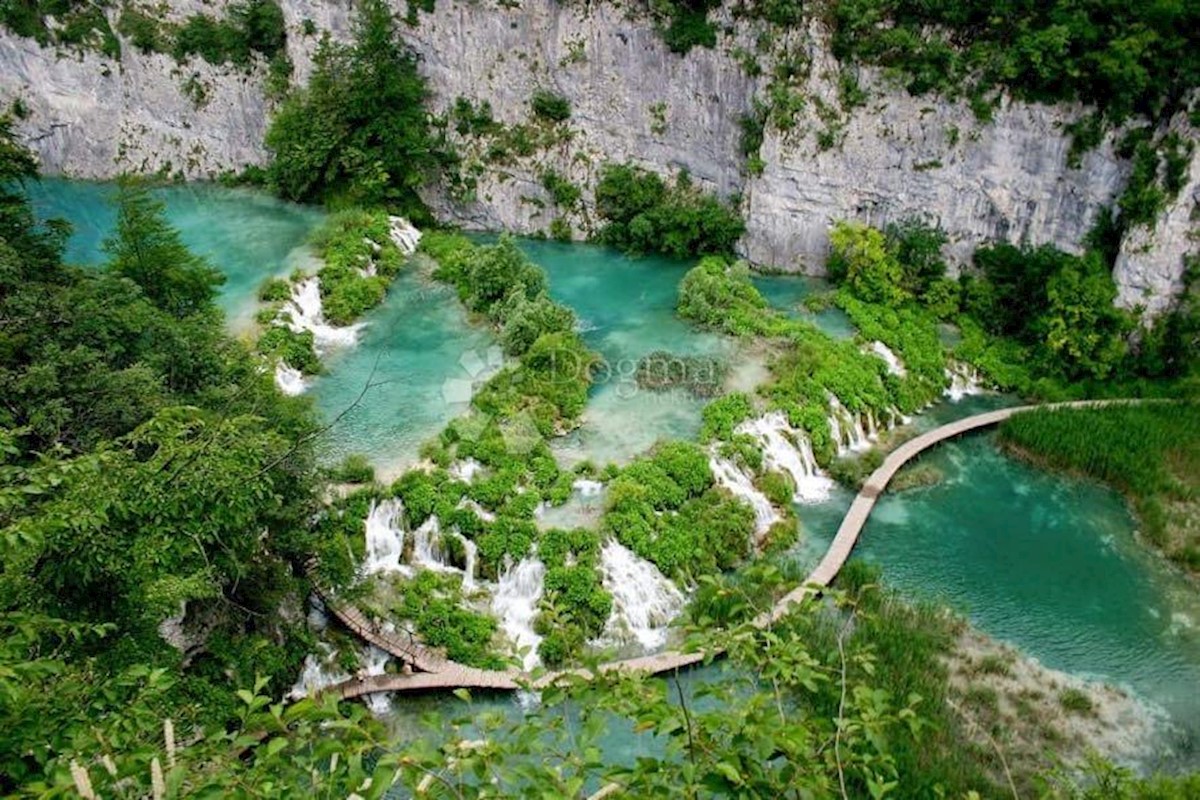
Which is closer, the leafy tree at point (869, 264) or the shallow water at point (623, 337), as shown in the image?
the shallow water at point (623, 337)

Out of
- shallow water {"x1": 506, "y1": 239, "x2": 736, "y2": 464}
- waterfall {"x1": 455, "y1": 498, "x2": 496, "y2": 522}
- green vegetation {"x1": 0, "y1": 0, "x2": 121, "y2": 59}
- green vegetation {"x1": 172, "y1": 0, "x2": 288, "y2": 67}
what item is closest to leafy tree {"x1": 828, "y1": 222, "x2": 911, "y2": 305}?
shallow water {"x1": 506, "y1": 239, "x2": 736, "y2": 464}

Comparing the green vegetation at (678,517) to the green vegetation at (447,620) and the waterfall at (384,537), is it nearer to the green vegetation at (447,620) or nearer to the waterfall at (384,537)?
the green vegetation at (447,620)

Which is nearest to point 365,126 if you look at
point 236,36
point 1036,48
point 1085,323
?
point 236,36

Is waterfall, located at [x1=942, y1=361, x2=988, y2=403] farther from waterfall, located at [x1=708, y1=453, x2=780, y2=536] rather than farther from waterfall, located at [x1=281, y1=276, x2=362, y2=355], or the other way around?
waterfall, located at [x1=281, y1=276, x2=362, y2=355]

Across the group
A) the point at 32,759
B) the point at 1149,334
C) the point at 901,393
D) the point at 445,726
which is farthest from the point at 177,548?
the point at 1149,334

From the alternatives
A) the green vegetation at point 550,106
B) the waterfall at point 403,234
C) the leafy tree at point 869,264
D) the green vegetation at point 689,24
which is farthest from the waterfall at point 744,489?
the green vegetation at point 550,106

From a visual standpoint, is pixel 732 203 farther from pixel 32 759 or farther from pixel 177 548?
Result: pixel 32 759
